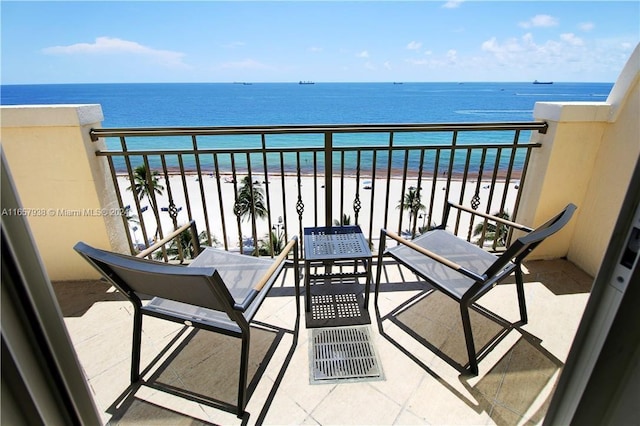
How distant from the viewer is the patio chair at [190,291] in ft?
3.88

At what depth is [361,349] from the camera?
5.88 feet

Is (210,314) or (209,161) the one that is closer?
(210,314)

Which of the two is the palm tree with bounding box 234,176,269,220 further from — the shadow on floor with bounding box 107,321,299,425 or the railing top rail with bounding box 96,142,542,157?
the shadow on floor with bounding box 107,321,299,425

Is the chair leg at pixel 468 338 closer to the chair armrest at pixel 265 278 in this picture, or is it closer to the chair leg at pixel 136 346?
the chair armrest at pixel 265 278

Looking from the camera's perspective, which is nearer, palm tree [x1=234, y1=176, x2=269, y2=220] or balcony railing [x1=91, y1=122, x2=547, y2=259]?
balcony railing [x1=91, y1=122, x2=547, y2=259]

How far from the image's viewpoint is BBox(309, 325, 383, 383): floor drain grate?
1.63 meters

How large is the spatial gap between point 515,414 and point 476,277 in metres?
0.65

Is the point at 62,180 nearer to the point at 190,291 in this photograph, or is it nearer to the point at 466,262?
the point at 190,291

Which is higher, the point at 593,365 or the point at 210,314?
the point at 593,365

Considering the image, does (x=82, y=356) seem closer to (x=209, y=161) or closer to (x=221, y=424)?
(x=221, y=424)

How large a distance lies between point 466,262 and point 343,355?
0.98 metres

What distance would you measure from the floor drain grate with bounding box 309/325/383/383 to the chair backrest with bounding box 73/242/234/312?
720mm

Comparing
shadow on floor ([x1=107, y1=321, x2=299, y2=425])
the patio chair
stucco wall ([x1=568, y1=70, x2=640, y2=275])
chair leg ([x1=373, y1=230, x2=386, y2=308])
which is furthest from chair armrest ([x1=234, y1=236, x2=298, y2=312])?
stucco wall ([x1=568, y1=70, x2=640, y2=275])

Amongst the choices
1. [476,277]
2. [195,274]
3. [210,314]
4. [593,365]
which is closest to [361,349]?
[476,277]
